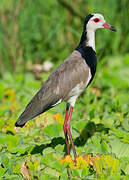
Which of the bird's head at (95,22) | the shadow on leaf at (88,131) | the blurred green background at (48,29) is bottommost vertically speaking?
the shadow on leaf at (88,131)

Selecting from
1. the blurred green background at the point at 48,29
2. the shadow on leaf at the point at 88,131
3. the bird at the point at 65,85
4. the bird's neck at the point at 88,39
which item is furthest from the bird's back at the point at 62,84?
the blurred green background at the point at 48,29

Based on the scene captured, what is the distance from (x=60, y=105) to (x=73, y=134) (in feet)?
2.47

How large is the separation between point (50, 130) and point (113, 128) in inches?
25.2

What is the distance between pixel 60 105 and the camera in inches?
188

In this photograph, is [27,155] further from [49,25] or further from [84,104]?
[49,25]

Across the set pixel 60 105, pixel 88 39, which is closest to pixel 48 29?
pixel 60 105

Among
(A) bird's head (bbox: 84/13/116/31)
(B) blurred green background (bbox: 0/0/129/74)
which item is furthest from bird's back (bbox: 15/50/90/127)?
(B) blurred green background (bbox: 0/0/129/74)

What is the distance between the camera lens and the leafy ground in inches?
126

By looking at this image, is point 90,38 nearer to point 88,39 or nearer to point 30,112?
point 88,39

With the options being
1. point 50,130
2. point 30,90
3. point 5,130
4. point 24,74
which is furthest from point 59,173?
point 24,74

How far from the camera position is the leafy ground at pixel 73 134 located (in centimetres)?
319

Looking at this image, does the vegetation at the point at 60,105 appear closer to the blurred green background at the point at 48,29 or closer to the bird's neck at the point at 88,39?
the blurred green background at the point at 48,29

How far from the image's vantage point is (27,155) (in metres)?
3.48

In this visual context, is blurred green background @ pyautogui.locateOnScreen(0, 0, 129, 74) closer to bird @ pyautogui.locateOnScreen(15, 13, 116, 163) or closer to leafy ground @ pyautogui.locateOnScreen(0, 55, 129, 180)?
leafy ground @ pyautogui.locateOnScreen(0, 55, 129, 180)
